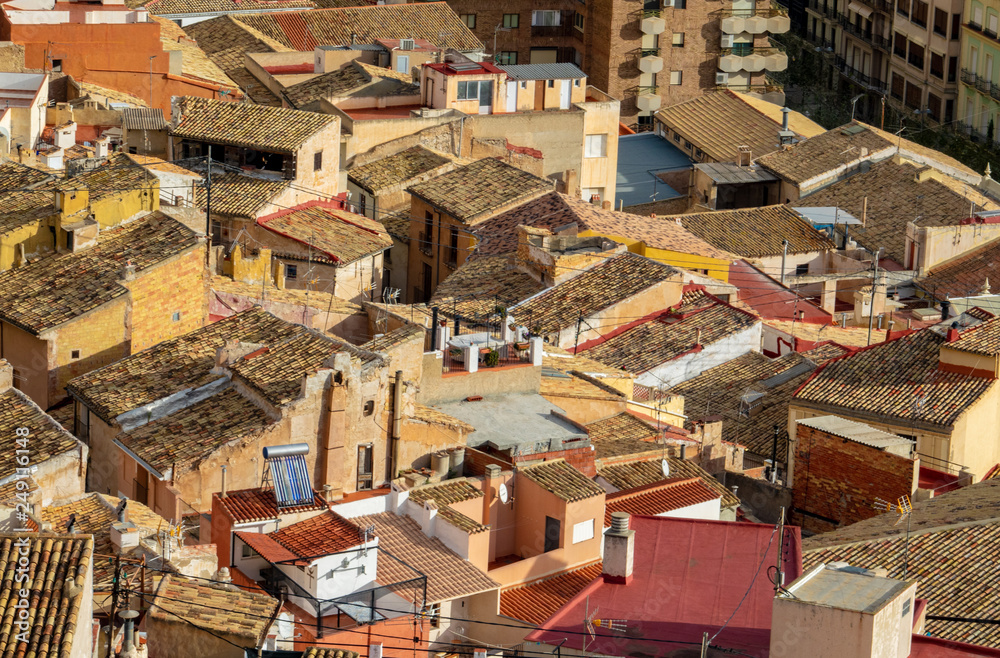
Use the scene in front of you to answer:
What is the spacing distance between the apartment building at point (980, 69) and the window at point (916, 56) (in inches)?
133

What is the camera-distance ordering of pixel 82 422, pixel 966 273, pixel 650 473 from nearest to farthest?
pixel 650 473 < pixel 82 422 < pixel 966 273

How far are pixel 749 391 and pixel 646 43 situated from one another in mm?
42059

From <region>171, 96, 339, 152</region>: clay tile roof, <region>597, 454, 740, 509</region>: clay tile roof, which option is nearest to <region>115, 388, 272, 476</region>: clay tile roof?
<region>597, 454, 740, 509</region>: clay tile roof

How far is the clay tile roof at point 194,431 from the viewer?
35.3 meters

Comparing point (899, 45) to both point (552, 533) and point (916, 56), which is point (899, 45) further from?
point (552, 533)

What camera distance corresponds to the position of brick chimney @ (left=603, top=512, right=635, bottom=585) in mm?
32094

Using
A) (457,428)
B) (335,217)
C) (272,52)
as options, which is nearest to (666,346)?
(335,217)

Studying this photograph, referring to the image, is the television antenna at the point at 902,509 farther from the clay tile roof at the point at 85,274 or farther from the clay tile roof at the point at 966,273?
the clay tile roof at the point at 966,273

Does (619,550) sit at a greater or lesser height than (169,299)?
lesser

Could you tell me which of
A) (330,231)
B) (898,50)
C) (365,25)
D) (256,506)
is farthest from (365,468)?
(898,50)

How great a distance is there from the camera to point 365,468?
35.6 m

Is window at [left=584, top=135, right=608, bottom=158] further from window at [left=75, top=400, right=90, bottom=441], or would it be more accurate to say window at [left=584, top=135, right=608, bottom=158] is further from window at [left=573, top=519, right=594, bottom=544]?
window at [left=573, top=519, right=594, bottom=544]

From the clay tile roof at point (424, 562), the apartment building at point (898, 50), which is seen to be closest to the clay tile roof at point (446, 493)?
the clay tile roof at point (424, 562)

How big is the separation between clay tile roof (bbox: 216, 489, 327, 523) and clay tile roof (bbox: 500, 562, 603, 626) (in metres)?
3.43
